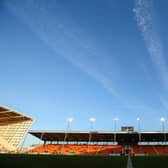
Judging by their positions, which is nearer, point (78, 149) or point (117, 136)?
point (117, 136)

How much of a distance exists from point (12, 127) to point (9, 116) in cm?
561

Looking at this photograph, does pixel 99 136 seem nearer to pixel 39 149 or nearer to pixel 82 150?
pixel 82 150

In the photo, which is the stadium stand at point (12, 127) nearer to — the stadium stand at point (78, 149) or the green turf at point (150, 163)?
the stadium stand at point (78, 149)

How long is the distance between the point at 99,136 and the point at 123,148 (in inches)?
296

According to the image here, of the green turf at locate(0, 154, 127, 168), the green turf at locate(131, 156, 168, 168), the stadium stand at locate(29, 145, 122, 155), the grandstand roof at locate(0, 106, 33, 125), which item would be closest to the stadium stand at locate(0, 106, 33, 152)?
the grandstand roof at locate(0, 106, 33, 125)

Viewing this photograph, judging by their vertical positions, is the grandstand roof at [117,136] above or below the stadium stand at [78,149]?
above

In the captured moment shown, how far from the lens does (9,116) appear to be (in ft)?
165

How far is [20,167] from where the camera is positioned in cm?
1074

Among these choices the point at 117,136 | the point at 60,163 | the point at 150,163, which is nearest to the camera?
the point at 150,163

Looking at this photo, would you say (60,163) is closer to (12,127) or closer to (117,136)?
(117,136)

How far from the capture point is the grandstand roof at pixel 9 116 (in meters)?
46.0

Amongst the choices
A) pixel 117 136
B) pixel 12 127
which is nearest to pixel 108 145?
pixel 117 136

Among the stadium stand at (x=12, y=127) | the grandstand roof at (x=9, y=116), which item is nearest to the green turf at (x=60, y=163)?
the grandstand roof at (x=9, y=116)

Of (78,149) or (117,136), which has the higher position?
(117,136)
